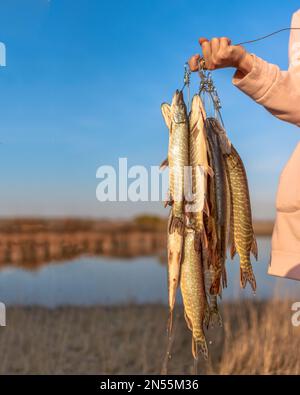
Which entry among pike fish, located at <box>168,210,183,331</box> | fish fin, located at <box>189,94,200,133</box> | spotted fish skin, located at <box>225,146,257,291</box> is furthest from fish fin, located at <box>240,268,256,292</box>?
fish fin, located at <box>189,94,200,133</box>

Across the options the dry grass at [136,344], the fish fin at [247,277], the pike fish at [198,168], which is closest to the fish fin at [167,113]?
the pike fish at [198,168]

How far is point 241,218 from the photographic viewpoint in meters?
2.32

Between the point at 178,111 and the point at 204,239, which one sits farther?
the point at 178,111

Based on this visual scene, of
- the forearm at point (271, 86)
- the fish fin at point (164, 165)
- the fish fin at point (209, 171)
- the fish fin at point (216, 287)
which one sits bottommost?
the fish fin at point (216, 287)

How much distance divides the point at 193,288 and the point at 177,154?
0.54m

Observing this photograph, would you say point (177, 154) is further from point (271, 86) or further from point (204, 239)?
point (271, 86)

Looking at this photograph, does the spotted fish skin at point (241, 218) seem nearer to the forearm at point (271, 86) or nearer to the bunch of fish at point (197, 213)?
the bunch of fish at point (197, 213)

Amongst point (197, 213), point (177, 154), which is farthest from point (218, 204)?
point (177, 154)

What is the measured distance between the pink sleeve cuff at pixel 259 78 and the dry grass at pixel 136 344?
401 centimetres

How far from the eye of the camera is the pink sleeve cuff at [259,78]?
200 centimetres

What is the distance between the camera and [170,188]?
201 centimetres

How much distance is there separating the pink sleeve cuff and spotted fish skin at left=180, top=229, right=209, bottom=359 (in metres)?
0.63
